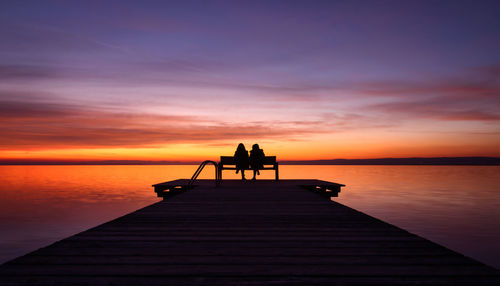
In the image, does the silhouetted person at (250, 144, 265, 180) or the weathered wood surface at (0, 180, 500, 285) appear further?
the silhouetted person at (250, 144, 265, 180)

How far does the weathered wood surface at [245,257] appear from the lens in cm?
312

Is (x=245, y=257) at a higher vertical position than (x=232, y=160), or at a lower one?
lower

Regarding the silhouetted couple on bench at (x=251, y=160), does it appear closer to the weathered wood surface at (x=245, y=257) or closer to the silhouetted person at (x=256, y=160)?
the silhouetted person at (x=256, y=160)

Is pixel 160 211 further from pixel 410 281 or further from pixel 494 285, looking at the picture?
pixel 494 285

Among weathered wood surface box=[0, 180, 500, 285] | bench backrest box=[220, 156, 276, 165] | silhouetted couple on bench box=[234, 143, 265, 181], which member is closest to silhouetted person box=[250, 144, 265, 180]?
silhouetted couple on bench box=[234, 143, 265, 181]

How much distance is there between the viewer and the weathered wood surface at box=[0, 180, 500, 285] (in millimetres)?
3117

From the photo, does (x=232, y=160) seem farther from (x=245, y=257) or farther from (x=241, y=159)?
(x=245, y=257)

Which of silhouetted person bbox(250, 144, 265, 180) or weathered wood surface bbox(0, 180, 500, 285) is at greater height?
silhouetted person bbox(250, 144, 265, 180)

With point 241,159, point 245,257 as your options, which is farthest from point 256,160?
point 245,257

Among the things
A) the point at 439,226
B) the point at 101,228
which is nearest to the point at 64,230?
the point at 101,228

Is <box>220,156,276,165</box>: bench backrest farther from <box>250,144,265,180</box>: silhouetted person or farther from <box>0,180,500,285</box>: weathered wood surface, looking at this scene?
<box>0,180,500,285</box>: weathered wood surface

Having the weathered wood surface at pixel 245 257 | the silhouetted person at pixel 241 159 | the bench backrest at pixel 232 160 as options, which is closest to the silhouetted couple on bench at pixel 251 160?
the silhouetted person at pixel 241 159

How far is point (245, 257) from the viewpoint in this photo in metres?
3.78

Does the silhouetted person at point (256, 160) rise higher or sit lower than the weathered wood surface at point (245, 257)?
higher
